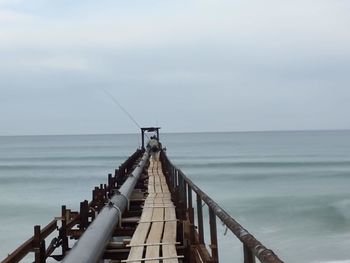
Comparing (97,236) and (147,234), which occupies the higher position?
(97,236)

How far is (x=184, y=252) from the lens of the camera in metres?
7.02

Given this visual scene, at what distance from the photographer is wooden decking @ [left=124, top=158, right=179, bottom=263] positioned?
625 centimetres

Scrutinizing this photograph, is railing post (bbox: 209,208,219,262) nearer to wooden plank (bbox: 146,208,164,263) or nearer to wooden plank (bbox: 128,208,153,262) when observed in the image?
wooden plank (bbox: 146,208,164,263)

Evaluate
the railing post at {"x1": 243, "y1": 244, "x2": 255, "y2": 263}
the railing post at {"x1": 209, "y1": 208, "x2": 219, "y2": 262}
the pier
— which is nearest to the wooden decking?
the pier

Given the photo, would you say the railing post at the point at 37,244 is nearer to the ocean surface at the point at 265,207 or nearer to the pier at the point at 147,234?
the pier at the point at 147,234

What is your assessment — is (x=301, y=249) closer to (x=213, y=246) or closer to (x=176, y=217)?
(x=176, y=217)

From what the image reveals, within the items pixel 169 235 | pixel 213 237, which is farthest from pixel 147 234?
pixel 213 237

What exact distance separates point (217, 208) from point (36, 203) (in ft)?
118

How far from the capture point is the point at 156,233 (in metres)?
7.47

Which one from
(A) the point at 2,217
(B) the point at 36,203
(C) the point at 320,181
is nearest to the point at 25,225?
(A) the point at 2,217

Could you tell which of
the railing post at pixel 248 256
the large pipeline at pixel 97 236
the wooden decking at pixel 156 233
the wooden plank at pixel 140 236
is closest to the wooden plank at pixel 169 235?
the wooden decking at pixel 156 233

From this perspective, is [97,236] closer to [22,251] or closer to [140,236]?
[22,251]

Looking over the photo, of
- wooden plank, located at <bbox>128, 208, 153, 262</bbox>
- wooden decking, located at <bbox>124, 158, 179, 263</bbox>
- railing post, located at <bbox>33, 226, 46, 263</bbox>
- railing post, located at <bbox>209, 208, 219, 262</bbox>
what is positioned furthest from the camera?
railing post, located at <bbox>33, 226, 46, 263</bbox>

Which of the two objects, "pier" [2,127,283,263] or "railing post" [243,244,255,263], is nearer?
"railing post" [243,244,255,263]
